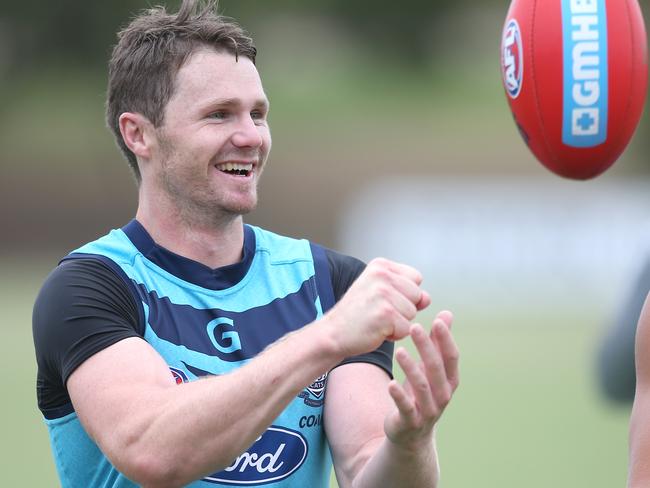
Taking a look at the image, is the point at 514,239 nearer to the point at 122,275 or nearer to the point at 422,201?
the point at 422,201

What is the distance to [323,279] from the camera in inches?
125

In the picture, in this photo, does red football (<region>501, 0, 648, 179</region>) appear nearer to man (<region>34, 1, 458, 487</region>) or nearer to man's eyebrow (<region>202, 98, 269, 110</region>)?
man (<region>34, 1, 458, 487</region>)

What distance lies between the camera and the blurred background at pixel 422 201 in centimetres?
725

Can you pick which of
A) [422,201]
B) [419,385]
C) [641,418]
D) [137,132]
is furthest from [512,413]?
[422,201]

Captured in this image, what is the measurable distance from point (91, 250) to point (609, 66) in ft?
5.04

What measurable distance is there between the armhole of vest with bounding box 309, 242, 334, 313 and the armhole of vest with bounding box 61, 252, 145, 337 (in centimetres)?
53

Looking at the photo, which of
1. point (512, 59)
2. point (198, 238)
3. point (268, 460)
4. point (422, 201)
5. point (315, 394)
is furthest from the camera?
point (422, 201)

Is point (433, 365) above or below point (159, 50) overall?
below

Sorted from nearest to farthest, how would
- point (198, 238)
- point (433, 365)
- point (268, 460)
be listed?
1. point (433, 365)
2. point (268, 460)
3. point (198, 238)

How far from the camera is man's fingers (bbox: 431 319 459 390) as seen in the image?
2.41 meters

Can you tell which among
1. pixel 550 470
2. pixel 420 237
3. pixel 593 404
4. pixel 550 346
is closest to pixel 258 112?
pixel 550 470

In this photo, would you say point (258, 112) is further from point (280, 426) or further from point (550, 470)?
point (550, 470)

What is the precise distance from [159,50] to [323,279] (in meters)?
0.78

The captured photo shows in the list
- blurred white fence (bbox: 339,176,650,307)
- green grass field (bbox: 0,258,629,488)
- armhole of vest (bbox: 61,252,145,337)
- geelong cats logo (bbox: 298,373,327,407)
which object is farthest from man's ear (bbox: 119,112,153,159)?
blurred white fence (bbox: 339,176,650,307)
